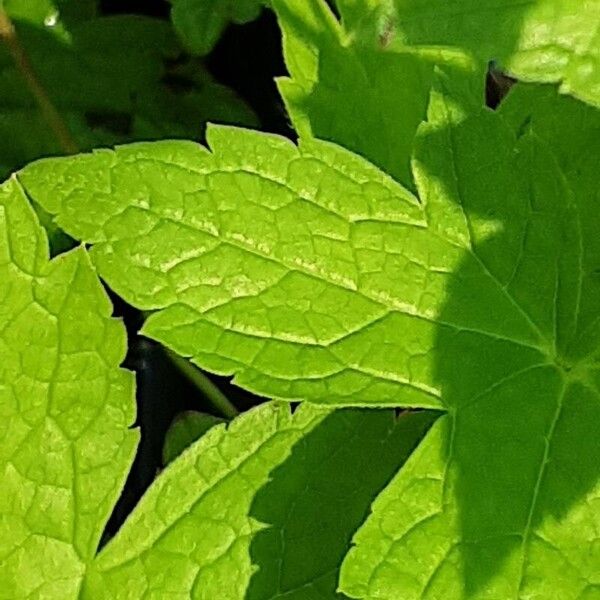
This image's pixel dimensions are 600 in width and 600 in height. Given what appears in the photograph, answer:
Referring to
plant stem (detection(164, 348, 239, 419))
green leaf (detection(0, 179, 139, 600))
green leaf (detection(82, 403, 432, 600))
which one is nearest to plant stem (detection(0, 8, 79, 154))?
plant stem (detection(164, 348, 239, 419))

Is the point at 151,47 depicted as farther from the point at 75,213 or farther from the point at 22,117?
the point at 75,213

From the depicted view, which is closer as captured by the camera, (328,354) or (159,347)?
(328,354)

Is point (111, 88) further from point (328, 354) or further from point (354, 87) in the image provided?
point (328, 354)

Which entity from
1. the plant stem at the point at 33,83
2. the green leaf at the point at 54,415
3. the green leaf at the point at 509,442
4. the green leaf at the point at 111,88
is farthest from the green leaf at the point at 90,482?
the green leaf at the point at 111,88

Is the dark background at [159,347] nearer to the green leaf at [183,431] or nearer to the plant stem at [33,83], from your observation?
the green leaf at [183,431]

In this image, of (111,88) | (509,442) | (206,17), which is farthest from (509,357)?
(111,88)

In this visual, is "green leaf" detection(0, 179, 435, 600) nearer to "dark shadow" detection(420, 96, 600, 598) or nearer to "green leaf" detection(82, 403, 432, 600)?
"green leaf" detection(82, 403, 432, 600)
